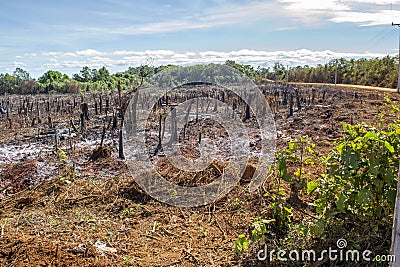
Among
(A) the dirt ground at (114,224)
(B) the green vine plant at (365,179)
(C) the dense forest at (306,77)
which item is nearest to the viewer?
(B) the green vine plant at (365,179)

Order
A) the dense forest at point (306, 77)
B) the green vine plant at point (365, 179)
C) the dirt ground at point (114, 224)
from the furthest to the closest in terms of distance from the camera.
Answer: the dense forest at point (306, 77) < the dirt ground at point (114, 224) < the green vine plant at point (365, 179)

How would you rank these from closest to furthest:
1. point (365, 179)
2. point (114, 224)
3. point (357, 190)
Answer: point (365, 179), point (357, 190), point (114, 224)

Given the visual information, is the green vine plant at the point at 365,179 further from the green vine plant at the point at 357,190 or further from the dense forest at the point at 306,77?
the dense forest at the point at 306,77

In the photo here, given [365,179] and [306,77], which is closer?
[365,179]

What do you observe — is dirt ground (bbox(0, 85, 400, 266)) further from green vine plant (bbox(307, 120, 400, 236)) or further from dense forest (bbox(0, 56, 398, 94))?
dense forest (bbox(0, 56, 398, 94))

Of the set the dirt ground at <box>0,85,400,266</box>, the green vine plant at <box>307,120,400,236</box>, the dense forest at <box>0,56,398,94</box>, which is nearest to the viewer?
the green vine plant at <box>307,120,400,236</box>

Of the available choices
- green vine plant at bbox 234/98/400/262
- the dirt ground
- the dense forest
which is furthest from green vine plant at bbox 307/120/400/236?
the dense forest

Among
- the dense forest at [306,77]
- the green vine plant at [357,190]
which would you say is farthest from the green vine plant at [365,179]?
the dense forest at [306,77]

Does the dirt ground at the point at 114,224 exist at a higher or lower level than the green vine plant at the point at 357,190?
lower

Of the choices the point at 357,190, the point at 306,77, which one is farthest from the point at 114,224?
the point at 306,77

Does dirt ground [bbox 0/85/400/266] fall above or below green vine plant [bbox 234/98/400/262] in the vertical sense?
below

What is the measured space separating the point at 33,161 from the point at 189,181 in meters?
5.23

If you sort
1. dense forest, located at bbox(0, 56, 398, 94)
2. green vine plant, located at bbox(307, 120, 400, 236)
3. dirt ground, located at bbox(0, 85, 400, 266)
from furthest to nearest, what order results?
dense forest, located at bbox(0, 56, 398, 94), dirt ground, located at bbox(0, 85, 400, 266), green vine plant, located at bbox(307, 120, 400, 236)

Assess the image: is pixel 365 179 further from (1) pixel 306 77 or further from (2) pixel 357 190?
(1) pixel 306 77
